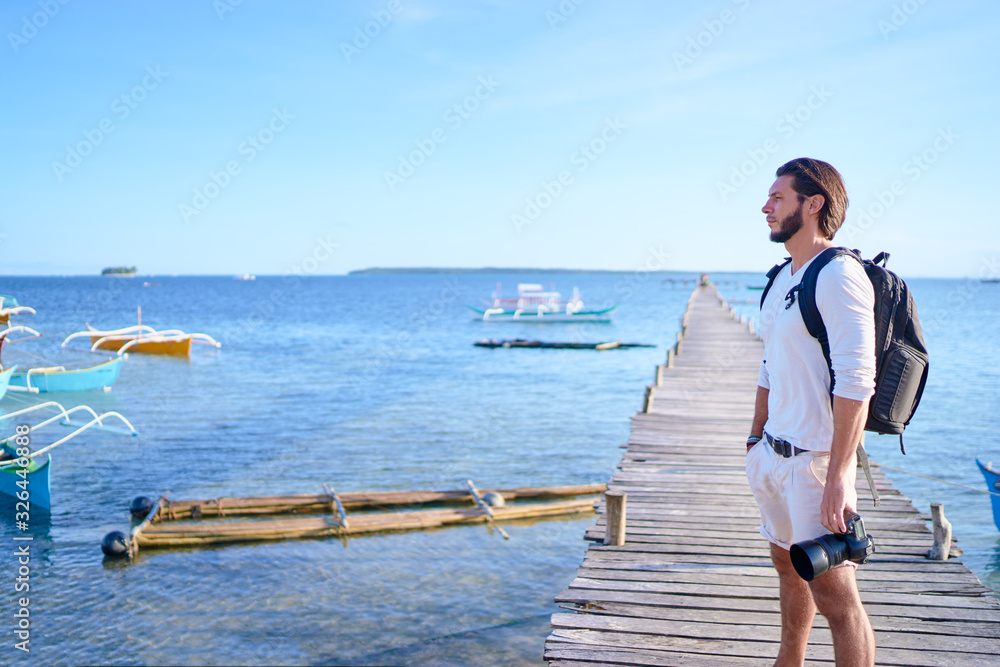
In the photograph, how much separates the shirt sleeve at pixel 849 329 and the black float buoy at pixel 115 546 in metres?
10.3

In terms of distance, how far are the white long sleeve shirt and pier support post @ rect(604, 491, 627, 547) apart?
9.82 feet

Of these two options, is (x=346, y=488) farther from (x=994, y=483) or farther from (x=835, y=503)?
(x=835, y=503)

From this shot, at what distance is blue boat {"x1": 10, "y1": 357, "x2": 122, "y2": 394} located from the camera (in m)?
24.3

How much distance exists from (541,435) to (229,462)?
7.45 m

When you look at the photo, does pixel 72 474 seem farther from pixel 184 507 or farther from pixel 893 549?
pixel 893 549

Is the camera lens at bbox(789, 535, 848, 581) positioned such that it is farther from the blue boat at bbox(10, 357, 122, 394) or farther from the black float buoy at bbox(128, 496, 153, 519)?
the blue boat at bbox(10, 357, 122, 394)

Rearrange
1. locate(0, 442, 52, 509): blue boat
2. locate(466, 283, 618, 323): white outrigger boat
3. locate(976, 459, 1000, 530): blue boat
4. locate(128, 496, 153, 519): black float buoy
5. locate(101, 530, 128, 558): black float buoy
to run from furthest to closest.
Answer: locate(466, 283, 618, 323): white outrigger boat → locate(0, 442, 52, 509): blue boat → locate(128, 496, 153, 519): black float buoy → locate(976, 459, 1000, 530): blue boat → locate(101, 530, 128, 558): black float buoy

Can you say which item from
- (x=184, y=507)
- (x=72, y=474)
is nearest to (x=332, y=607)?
(x=184, y=507)

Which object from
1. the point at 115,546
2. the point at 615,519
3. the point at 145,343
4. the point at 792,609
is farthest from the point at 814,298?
the point at 145,343

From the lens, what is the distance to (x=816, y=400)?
2.86 meters

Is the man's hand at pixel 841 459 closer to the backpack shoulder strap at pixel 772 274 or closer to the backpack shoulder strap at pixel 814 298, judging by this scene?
the backpack shoulder strap at pixel 814 298

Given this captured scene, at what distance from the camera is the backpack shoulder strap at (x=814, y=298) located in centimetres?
273

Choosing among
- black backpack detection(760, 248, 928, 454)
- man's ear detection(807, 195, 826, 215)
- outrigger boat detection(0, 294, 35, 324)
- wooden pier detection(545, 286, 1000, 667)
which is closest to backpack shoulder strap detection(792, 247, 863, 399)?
black backpack detection(760, 248, 928, 454)

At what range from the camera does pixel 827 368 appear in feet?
9.32
